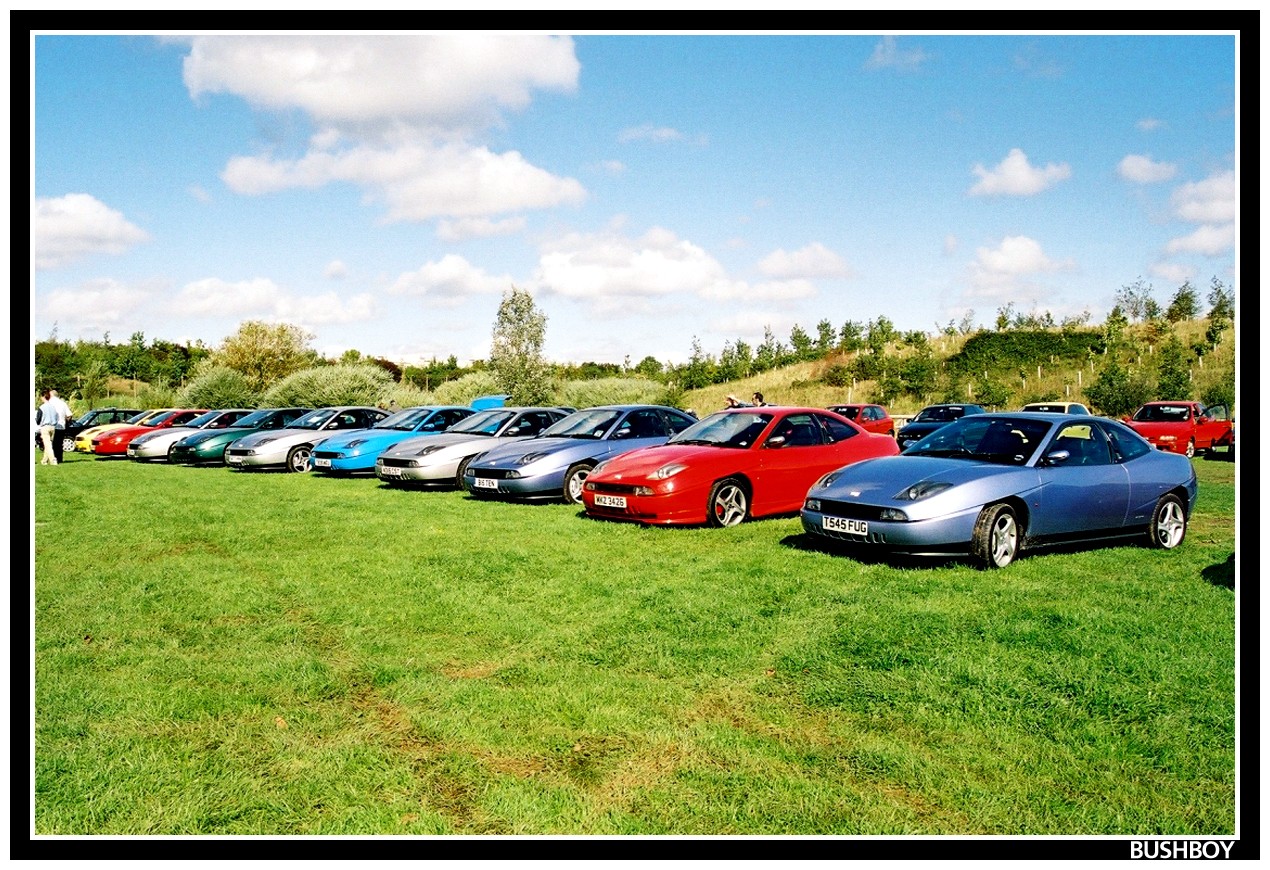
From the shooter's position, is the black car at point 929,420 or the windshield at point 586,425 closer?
the windshield at point 586,425

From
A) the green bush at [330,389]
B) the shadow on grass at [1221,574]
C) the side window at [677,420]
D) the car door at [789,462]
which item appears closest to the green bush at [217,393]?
the green bush at [330,389]

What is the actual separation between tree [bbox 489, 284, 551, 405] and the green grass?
3157cm

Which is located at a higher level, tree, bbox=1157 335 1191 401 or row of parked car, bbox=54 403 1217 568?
tree, bbox=1157 335 1191 401

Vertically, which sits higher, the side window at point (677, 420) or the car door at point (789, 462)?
the side window at point (677, 420)

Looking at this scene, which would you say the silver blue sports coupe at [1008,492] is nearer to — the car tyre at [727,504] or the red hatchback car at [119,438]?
the car tyre at [727,504]

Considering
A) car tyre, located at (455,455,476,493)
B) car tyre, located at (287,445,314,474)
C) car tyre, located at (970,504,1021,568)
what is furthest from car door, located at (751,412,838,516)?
car tyre, located at (287,445,314,474)

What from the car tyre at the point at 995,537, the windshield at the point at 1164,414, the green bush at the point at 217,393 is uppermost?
the green bush at the point at 217,393

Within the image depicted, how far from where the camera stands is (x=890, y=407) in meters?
44.5

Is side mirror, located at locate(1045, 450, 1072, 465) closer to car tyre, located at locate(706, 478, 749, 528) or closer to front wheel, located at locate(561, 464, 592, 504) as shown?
car tyre, located at locate(706, 478, 749, 528)

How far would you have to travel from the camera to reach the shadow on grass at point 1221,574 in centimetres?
697

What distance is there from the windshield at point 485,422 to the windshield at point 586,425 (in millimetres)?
1983

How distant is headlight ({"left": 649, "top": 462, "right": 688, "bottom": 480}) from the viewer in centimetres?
1005
